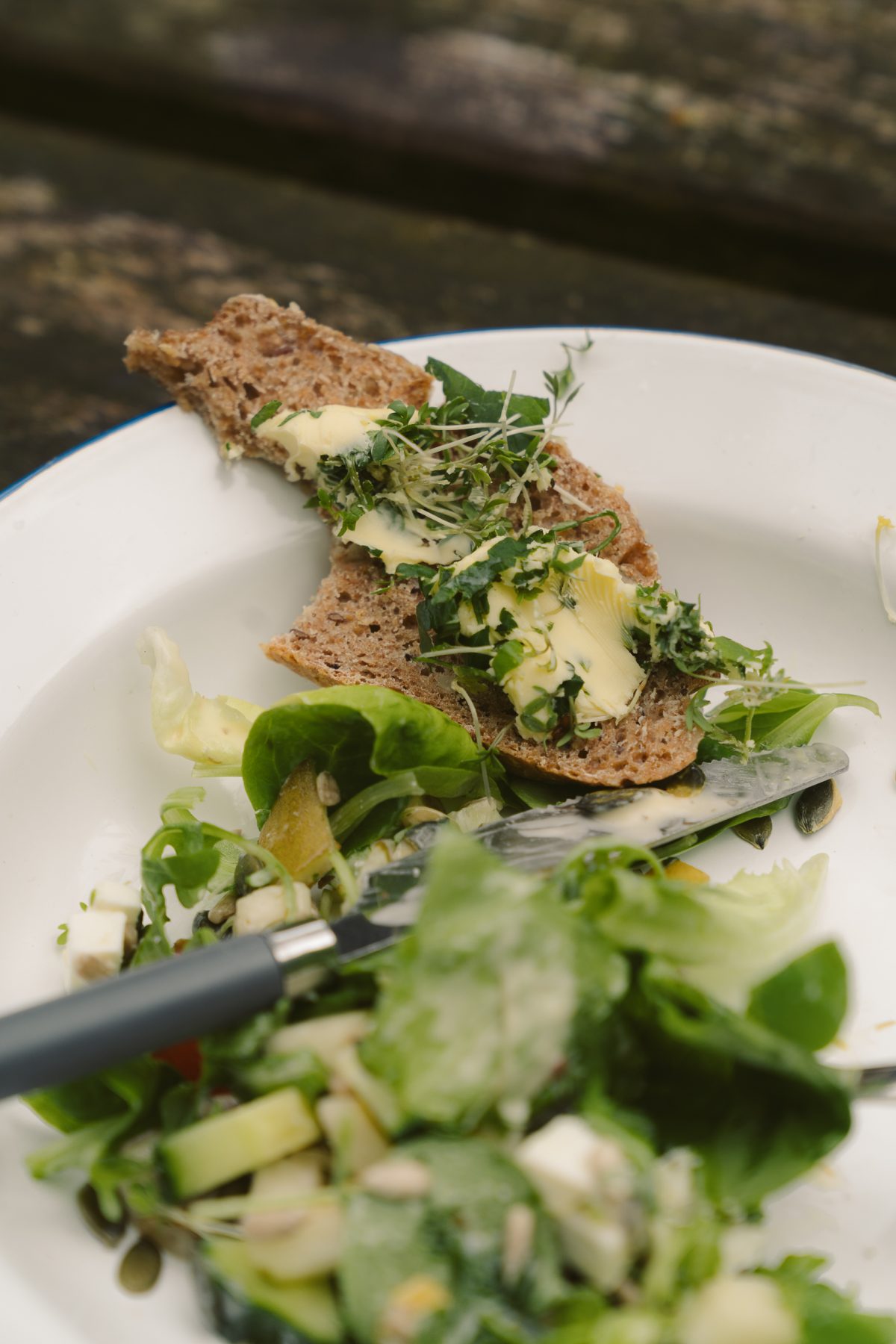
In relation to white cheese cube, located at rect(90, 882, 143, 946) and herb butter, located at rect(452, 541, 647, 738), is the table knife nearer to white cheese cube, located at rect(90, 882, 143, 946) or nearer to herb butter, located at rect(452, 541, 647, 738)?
herb butter, located at rect(452, 541, 647, 738)

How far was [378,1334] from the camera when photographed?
155cm

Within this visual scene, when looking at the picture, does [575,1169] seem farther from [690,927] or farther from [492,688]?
[492,688]

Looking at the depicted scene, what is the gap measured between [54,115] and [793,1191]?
4.50m

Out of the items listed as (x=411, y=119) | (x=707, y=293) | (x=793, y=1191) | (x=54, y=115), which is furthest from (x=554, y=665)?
(x=54, y=115)

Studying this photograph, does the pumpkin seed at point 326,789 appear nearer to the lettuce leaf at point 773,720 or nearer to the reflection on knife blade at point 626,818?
the reflection on knife blade at point 626,818

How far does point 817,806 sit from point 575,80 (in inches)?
129

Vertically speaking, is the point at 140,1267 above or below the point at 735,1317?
above

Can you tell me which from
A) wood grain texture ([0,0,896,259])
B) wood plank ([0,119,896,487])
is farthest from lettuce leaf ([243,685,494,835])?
wood grain texture ([0,0,896,259])

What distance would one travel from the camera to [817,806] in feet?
8.48

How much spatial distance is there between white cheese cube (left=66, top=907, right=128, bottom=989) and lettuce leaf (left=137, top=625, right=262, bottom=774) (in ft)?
1.63

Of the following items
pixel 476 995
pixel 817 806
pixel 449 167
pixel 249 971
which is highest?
pixel 449 167

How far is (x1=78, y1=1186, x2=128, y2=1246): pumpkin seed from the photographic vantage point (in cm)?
192

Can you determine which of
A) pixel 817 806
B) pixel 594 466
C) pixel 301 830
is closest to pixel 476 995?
pixel 301 830

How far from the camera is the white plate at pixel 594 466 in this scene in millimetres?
2424
